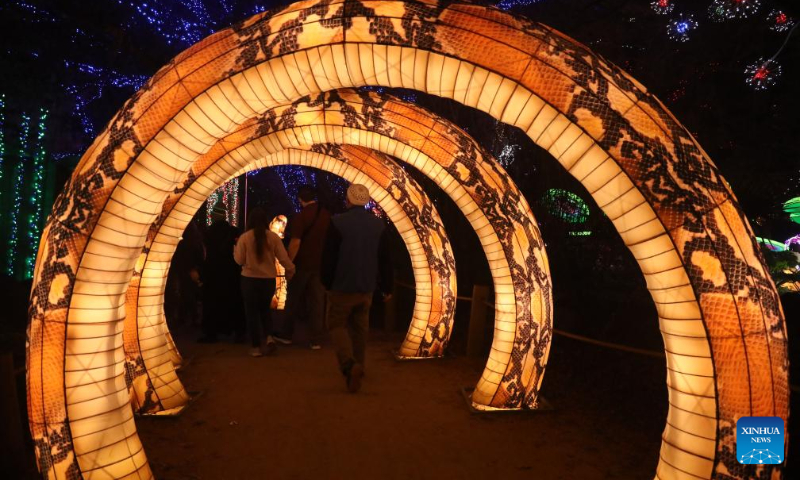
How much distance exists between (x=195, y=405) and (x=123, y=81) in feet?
28.5

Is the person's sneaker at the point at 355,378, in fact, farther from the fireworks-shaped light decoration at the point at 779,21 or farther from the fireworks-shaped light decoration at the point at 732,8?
the fireworks-shaped light decoration at the point at 779,21

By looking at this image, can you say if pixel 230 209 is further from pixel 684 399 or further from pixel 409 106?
pixel 684 399

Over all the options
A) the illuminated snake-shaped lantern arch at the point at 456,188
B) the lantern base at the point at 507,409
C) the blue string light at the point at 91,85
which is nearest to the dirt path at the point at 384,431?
the lantern base at the point at 507,409

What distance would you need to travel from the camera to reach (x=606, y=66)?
8.94ft

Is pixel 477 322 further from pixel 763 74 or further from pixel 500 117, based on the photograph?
pixel 500 117

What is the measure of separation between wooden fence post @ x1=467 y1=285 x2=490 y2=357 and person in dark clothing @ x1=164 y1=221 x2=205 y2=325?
4520 mm

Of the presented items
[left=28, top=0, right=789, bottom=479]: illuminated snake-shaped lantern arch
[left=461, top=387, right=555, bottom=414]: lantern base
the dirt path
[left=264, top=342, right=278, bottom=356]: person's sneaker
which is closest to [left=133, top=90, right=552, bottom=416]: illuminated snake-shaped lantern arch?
[left=461, top=387, right=555, bottom=414]: lantern base

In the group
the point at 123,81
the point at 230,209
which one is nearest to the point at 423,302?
the point at 123,81

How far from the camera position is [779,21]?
5.09 m

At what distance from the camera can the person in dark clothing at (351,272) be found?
17.3 feet

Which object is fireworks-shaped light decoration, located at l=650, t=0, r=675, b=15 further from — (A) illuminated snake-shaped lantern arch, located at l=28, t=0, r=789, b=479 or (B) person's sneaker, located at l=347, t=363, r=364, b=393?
(B) person's sneaker, located at l=347, t=363, r=364, b=393

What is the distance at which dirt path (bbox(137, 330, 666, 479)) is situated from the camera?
3709mm

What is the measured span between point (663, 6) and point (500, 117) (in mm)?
4223

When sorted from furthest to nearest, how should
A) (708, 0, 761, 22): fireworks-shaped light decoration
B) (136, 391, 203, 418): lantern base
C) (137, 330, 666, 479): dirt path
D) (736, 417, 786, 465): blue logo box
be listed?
(708, 0, 761, 22): fireworks-shaped light decoration
(136, 391, 203, 418): lantern base
(137, 330, 666, 479): dirt path
(736, 417, 786, 465): blue logo box
